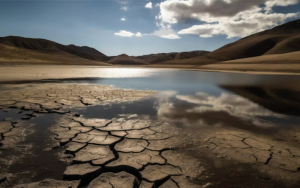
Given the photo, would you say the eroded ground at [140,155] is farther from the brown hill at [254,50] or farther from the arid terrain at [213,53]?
the brown hill at [254,50]

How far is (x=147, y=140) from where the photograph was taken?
2.87 metres

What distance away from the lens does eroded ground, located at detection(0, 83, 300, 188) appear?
6.08ft

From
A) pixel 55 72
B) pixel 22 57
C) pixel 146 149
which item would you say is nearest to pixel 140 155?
pixel 146 149

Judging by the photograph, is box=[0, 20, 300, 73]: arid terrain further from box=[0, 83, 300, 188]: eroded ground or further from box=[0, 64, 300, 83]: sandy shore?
A: box=[0, 83, 300, 188]: eroded ground

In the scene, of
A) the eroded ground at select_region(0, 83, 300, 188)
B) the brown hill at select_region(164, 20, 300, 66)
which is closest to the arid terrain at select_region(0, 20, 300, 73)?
the brown hill at select_region(164, 20, 300, 66)

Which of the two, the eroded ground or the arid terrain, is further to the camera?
the arid terrain

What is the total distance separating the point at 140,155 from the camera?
93.3 inches

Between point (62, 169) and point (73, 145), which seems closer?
point (62, 169)

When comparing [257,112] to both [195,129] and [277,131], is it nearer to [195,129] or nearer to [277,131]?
[277,131]

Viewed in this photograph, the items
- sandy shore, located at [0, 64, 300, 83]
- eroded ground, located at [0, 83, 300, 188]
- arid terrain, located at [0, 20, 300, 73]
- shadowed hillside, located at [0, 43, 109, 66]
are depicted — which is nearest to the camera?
eroded ground, located at [0, 83, 300, 188]

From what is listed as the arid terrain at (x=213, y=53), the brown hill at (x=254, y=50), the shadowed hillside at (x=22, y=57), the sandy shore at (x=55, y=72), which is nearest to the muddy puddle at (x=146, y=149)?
the sandy shore at (x=55, y=72)

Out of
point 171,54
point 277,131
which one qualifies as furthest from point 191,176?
point 171,54

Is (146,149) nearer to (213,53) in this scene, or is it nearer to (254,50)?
(213,53)

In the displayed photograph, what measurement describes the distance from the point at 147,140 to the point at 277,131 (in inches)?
105
